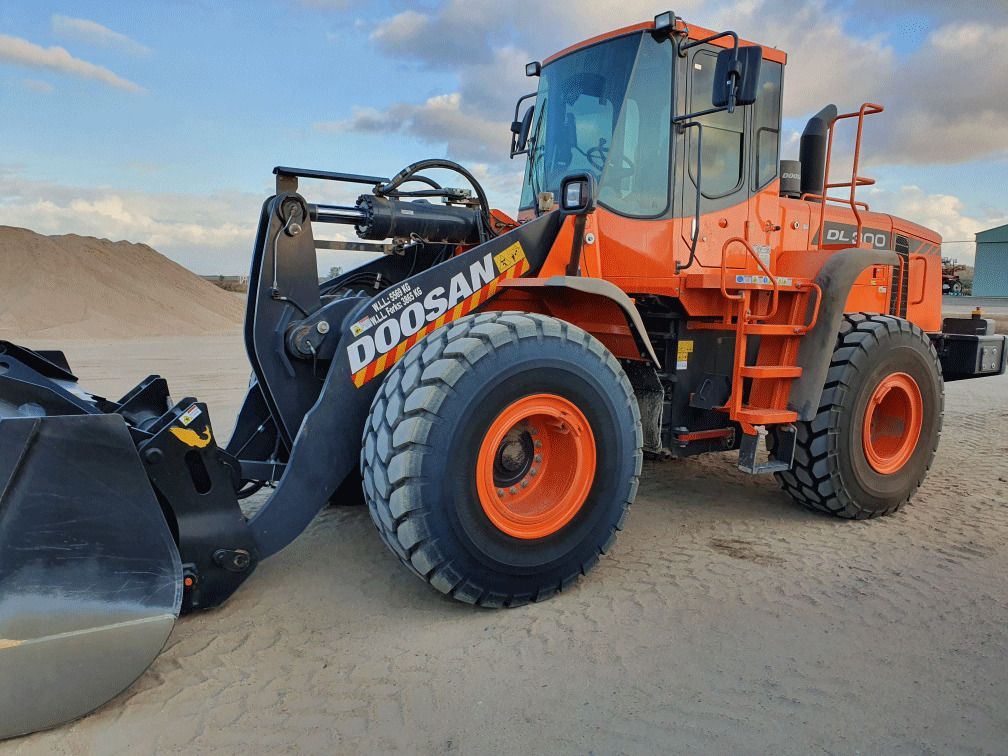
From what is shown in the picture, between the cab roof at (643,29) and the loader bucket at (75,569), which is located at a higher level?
the cab roof at (643,29)

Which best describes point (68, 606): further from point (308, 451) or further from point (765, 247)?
point (765, 247)

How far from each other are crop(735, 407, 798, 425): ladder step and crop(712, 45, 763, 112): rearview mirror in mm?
1650

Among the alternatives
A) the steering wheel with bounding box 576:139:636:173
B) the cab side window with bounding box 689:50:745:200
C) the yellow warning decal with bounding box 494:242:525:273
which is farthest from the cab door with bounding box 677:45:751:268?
the yellow warning decal with bounding box 494:242:525:273

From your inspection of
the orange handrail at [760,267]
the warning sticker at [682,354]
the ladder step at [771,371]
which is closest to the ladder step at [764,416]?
the ladder step at [771,371]

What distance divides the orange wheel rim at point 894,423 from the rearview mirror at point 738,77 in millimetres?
2106

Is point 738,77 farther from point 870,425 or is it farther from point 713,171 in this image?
point 870,425

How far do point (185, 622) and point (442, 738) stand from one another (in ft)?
4.45

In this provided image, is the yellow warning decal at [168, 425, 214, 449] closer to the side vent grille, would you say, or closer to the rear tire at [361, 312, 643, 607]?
the rear tire at [361, 312, 643, 607]

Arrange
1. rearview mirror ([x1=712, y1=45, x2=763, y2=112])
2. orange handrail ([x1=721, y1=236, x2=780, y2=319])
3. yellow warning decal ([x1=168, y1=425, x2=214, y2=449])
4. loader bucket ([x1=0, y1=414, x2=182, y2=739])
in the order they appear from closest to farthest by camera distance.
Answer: loader bucket ([x1=0, y1=414, x2=182, y2=739]), yellow warning decal ([x1=168, y1=425, x2=214, y2=449]), rearview mirror ([x1=712, y1=45, x2=763, y2=112]), orange handrail ([x1=721, y1=236, x2=780, y2=319])

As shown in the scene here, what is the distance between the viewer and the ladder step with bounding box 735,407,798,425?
4.39 meters

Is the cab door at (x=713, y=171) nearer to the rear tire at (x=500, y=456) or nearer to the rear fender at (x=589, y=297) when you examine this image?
the rear fender at (x=589, y=297)

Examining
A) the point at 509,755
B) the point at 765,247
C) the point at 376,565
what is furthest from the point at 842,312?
the point at 509,755

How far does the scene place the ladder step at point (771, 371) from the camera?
14.4ft

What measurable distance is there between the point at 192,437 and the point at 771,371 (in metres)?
3.05
